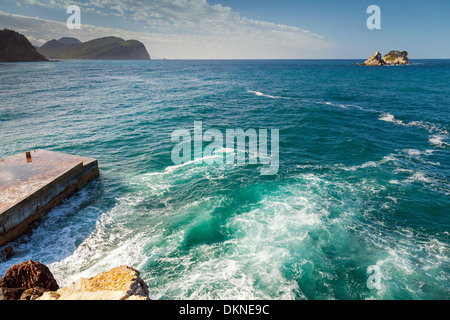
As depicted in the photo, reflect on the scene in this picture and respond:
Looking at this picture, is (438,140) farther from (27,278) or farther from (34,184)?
(34,184)

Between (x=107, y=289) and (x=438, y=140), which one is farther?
(x=438, y=140)

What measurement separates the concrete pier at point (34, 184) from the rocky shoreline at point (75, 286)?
6383 mm

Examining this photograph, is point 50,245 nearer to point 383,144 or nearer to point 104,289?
point 104,289

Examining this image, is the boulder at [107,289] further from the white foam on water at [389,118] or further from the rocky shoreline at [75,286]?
the white foam on water at [389,118]

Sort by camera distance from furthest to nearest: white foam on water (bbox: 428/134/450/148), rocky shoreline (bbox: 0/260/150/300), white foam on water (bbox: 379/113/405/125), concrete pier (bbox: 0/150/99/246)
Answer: white foam on water (bbox: 379/113/405/125) < white foam on water (bbox: 428/134/450/148) < concrete pier (bbox: 0/150/99/246) < rocky shoreline (bbox: 0/260/150/300)

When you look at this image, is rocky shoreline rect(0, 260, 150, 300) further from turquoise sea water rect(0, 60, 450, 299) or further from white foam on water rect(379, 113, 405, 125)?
white foam on water rect(379, 113, 405, 125)

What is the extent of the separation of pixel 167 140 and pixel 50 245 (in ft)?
Answer: 68.6

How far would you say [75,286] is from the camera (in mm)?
9141

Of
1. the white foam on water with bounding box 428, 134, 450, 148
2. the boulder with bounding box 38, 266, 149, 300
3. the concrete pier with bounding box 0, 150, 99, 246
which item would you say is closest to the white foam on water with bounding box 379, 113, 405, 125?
the white foam on water with bounding box 428, 134, 450, 148

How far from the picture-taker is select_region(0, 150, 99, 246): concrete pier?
52.5 ft

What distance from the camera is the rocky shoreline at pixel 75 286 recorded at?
28.3ft

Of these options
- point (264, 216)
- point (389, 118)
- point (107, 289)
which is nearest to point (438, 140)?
point (389, 118)

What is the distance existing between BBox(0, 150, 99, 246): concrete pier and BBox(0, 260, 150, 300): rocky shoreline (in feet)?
20.9

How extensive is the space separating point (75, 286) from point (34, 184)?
43.1ft
